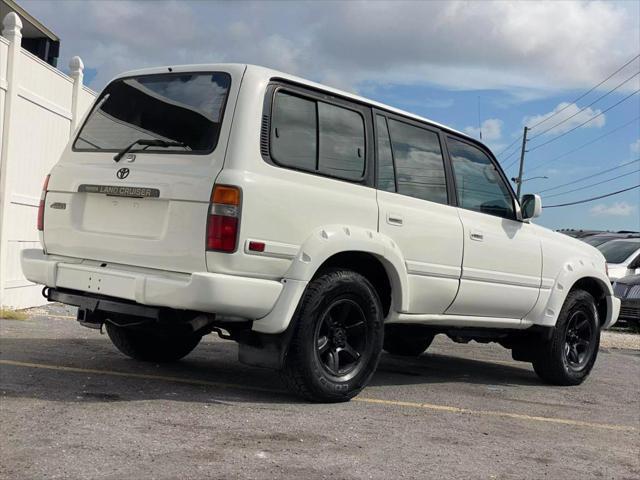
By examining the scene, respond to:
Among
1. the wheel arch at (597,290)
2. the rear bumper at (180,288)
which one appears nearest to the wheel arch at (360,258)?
the rear bumper at (180,288)

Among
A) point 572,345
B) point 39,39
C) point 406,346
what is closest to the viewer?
point 572,345

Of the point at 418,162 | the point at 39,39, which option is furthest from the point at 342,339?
the point at 39,39

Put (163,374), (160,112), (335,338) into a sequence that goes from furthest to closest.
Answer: (163,374)
(335,338)
(160,112)

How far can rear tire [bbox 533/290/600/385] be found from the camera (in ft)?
23.6

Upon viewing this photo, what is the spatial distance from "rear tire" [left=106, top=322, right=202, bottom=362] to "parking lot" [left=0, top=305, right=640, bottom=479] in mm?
118

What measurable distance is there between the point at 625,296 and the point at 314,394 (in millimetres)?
10431

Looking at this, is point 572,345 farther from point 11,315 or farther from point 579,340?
→ point 11,315

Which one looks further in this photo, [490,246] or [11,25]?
[11,25]

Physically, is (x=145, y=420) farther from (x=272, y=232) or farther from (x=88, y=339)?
(x=88, y=339)

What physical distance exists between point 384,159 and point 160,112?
1.64 metres

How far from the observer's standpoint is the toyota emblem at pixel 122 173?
203 inches

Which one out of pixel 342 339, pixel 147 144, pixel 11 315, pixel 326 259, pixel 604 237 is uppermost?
pixel 147 144

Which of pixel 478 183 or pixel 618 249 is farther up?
pixel 478 183

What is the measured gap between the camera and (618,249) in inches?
644
